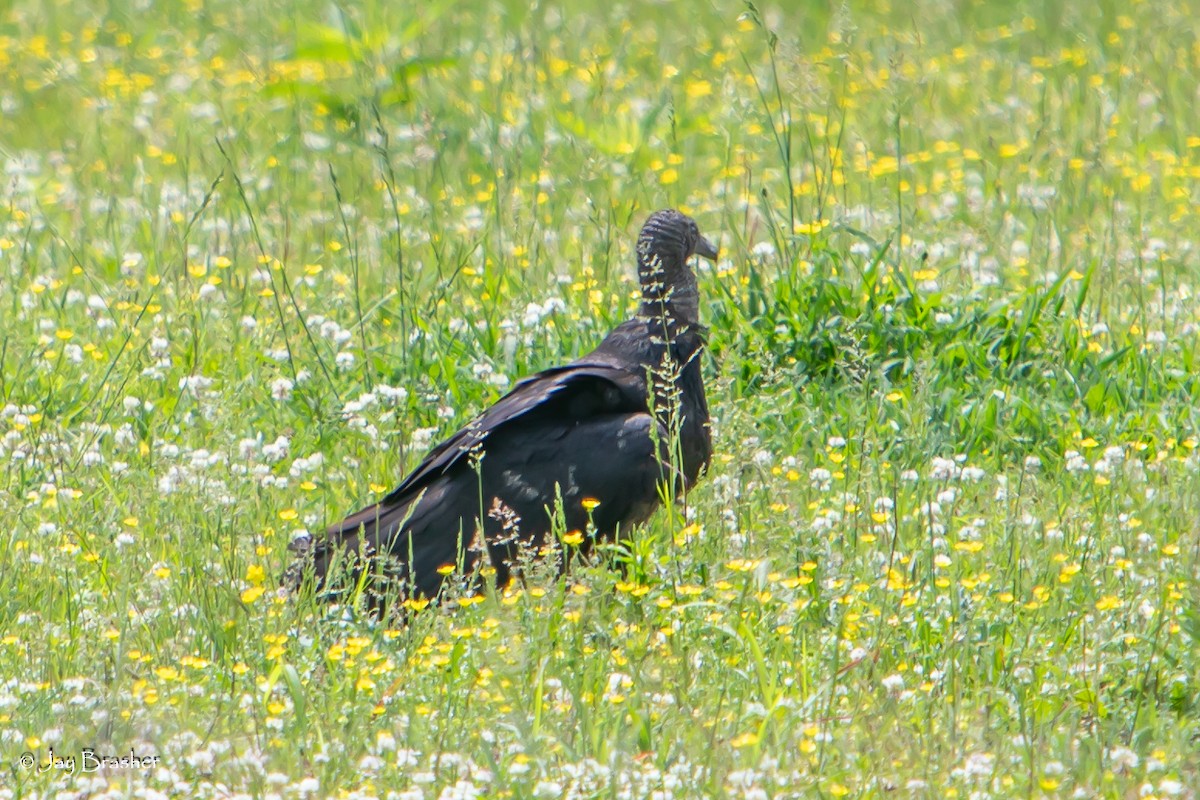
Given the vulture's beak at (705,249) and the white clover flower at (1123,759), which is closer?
the white clover flower at (1123,759)

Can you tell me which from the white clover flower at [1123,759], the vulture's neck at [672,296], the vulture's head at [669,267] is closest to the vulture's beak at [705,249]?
the vulture's head at [669,267]

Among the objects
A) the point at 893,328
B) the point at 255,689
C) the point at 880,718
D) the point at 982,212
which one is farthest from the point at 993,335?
the point at 255,689

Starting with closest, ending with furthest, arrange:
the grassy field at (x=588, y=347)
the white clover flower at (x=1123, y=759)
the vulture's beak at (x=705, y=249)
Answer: the white clover flower at (x=1123, y=759) < the grassy field at (x=588, y=347) < the vulture's beak at (x=705, y=249)

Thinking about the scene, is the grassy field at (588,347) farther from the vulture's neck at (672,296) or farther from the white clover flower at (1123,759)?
the vulture's neck at (672,296)

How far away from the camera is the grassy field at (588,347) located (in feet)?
12.3

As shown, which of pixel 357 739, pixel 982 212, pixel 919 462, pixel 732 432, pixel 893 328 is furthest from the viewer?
pixel 982 212

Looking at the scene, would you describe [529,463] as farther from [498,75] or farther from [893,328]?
[498,75]

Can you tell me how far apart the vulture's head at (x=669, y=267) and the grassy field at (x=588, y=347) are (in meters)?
0.31

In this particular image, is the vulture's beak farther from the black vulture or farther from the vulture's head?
the black vulture

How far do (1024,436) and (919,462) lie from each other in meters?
0.45

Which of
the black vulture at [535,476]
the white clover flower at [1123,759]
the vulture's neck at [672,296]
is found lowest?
the white clover flower at [1123,759]

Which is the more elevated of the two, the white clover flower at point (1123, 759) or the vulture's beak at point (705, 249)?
the vulture's beak at point (705, 249)

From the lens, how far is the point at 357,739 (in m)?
3.70

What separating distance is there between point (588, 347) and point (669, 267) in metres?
0.78
